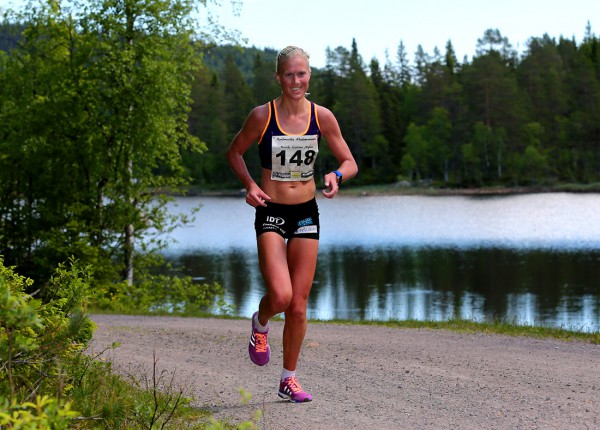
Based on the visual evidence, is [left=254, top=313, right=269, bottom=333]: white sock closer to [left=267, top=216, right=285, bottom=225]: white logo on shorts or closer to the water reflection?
[left=267, top=216, right=285, bottom=225]: white logo on shorts

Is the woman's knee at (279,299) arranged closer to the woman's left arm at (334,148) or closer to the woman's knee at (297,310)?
the woman's knee at (297,310)

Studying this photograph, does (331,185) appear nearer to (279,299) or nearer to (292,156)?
(292,156)

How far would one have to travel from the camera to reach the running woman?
21.7 feet

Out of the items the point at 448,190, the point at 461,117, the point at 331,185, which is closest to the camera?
the point at 331,185

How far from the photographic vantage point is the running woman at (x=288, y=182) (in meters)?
6.62

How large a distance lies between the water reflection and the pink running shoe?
1245cm

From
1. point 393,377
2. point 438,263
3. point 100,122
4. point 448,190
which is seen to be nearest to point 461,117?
point 448,190

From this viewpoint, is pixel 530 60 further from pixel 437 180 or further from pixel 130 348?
pixel 130 348

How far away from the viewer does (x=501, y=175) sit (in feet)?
384

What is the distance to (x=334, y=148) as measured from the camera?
7.08 meters

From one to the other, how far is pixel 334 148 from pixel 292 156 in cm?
58

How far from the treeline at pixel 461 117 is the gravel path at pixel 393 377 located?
341ft

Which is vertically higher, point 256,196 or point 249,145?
point 249,145

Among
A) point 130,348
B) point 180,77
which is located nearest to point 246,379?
point 130,348
